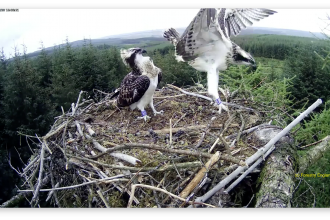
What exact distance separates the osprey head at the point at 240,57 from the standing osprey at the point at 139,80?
128cm

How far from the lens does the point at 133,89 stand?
168 inches

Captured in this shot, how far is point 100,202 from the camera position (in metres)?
2.73

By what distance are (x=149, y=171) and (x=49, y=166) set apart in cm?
182

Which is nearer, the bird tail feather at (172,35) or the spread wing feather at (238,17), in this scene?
the spread wing feather at (238,17)

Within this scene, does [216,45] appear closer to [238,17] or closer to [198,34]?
[198,34]

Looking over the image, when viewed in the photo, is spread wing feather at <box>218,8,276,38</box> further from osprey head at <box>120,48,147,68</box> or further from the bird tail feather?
osprey head at <box>120,48,147,68</box>

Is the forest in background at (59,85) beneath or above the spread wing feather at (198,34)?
beneath

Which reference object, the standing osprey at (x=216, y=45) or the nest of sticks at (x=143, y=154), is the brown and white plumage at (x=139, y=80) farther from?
the standing osprey at (x=216, y=45)

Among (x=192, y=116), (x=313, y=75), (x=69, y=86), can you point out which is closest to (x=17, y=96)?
(x=69, y=86)

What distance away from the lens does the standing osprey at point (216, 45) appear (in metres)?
3.88

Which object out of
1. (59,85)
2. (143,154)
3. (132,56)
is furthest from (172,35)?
(59,85)

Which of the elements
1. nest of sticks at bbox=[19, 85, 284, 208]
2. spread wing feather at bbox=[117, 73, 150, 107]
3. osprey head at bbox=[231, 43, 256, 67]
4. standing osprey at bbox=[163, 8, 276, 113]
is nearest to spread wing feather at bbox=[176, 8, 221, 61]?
standing osprey at bbox=[163, 8, 276, 113]

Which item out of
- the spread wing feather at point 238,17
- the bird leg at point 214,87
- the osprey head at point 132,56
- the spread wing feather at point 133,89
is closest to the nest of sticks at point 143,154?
the bird leg at point 214,87
